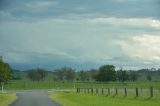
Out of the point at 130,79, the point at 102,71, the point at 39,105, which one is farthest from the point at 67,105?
the point at 130,79

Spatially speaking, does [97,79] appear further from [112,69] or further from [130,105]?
[130,105]

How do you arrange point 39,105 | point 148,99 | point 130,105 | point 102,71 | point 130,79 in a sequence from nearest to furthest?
point 130,105, point 39,105, point 148,99, point 102,71, point 130,79

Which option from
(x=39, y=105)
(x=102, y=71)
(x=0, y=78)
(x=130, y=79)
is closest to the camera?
(x=39, y=105)

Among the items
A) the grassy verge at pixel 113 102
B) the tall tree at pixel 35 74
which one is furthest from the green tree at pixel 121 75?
the grassy verge at pixel 113 102

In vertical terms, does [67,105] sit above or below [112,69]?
below

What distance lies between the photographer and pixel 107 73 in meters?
161

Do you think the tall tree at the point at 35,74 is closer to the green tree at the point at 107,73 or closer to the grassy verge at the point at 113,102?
the green tree at the point at 107,73

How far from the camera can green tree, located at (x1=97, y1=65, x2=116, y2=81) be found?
16162 centimetres

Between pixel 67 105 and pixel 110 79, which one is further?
pixel 110 79

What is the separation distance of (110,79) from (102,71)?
14.0 ft

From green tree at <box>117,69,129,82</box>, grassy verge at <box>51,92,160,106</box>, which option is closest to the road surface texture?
grassy verge at <box>51,92,160,106</box>

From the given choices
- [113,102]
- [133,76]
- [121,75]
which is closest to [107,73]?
[121,75]

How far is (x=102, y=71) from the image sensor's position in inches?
6462

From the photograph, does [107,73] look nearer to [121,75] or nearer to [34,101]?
[121,75]
